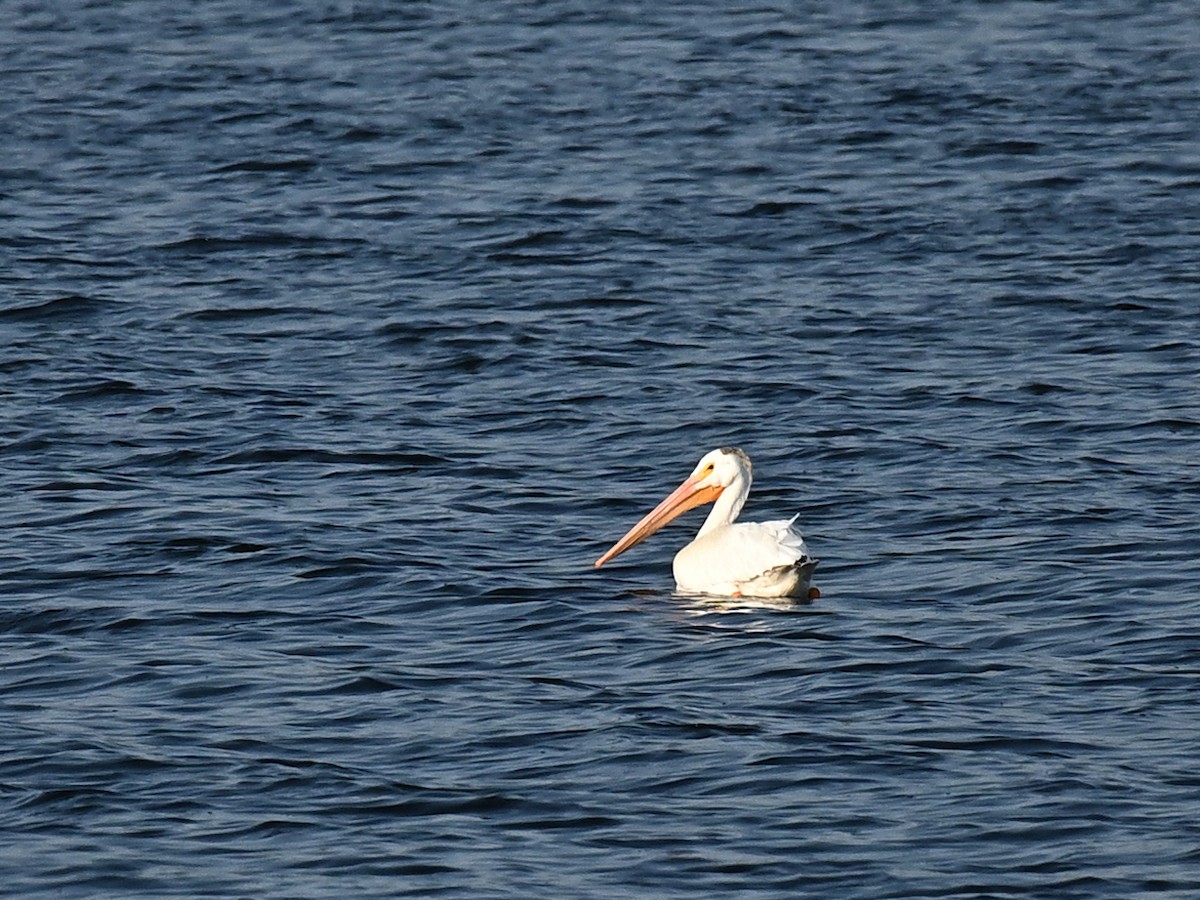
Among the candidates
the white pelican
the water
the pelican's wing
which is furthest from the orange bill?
the pelican's wing

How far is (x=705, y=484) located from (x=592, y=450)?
143cm

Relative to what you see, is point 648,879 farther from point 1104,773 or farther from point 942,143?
point 942,143

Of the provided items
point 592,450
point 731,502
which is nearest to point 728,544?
point 731,502

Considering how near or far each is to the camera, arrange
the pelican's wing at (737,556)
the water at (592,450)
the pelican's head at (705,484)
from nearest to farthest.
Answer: the water at (592,450) → the pelican's wing at (737,556) → the pelican's head at (705,484)

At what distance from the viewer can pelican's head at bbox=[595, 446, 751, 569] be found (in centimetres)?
1216

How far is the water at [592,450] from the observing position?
8477mm

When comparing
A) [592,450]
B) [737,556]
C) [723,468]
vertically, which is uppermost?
[723,468]

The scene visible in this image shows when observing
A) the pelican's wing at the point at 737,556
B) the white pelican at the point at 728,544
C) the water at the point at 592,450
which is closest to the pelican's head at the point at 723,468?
the white pelican at the point at 728,544

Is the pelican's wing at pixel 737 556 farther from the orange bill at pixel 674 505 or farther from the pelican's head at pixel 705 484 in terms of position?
the pelican's head at pixel 705 484

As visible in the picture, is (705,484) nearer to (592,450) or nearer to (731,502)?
(731,502)

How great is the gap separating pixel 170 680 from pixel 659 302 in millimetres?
7354

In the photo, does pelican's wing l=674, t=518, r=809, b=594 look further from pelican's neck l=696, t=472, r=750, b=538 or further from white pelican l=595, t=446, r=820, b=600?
pelican's neck l=696, t=472, r=750, b=538

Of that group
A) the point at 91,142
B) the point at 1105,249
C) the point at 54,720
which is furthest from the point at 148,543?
the point at 91,142

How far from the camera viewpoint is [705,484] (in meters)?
12.3
